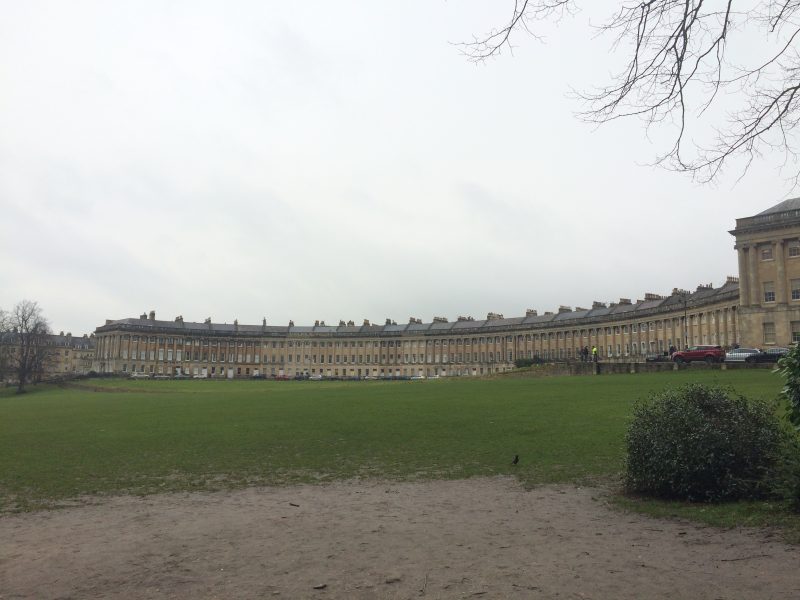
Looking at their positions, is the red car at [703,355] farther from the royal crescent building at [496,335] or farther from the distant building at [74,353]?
the distant building at [74,353]

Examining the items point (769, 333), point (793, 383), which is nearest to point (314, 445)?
point (793, 383)

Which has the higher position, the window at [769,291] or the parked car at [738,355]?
the window at [769,291]

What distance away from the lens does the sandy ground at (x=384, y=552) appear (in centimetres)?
631

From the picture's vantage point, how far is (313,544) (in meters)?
8.16

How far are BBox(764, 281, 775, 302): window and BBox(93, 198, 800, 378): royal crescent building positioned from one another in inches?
3.7

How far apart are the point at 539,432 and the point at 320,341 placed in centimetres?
14145

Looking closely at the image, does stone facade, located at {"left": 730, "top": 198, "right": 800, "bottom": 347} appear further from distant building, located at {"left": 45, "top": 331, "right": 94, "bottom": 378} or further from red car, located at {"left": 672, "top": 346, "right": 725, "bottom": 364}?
distant building, located at {"left": 45, "top": 331, "right": 94, "bottom": 378}

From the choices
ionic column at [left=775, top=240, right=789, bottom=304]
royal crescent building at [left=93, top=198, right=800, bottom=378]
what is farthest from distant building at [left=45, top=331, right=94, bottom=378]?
ionic column at [left=775, top=240, right=789, bottom=304]

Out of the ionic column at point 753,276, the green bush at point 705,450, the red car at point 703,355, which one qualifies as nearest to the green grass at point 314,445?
the green bush at point 705,450

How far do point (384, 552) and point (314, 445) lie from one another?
1049 centimetres

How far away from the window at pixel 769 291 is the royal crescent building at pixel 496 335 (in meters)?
0.09

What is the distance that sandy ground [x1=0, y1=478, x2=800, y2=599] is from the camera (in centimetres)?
631

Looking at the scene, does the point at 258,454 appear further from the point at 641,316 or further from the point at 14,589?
the point at 641,316

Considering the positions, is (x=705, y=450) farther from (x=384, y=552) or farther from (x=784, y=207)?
(x=784, y=207)
